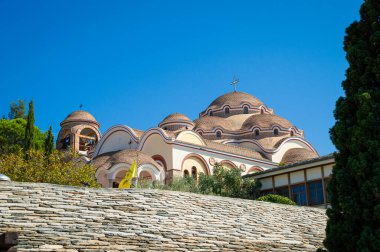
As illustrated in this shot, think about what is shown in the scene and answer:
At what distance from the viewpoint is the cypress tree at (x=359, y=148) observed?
406 inches

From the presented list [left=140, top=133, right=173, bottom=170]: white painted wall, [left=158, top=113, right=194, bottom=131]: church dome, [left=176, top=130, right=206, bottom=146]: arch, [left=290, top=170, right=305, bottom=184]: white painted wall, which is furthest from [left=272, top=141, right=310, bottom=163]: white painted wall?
[left=290, top=170, right=305, bottom=184]: white painted wall

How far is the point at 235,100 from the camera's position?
48969mm

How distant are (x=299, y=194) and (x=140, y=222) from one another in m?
13.2

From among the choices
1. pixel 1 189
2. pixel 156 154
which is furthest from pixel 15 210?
pixel 156 154

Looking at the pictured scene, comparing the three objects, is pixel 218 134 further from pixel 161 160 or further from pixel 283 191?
pixel 283 191

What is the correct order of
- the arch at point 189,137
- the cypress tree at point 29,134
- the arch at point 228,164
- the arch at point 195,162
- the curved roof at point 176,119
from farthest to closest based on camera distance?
the curved roof at point 176,119
the arch at point 228,164
the arch at point 189,137
the arch at point 195,162
the cypress tree at point 29,134

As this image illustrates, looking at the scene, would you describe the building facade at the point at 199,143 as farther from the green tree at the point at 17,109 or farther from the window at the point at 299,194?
the green tree at the point at 17,109

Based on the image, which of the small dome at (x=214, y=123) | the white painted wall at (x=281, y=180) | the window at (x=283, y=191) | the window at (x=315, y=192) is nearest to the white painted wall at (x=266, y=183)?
the white painted wall at (x=281, y=180)

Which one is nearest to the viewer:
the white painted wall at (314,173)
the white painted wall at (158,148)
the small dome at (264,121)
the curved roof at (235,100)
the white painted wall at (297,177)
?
the white painted wall at (314,173)

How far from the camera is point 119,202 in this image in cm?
1302

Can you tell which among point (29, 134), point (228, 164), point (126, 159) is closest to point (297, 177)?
point (126, 159)

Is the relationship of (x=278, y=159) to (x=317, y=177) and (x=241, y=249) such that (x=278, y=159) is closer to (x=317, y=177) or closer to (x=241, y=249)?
(x=317, y=177)

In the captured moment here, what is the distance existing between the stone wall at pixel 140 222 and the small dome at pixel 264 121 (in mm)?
28444

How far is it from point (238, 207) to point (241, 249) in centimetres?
210
